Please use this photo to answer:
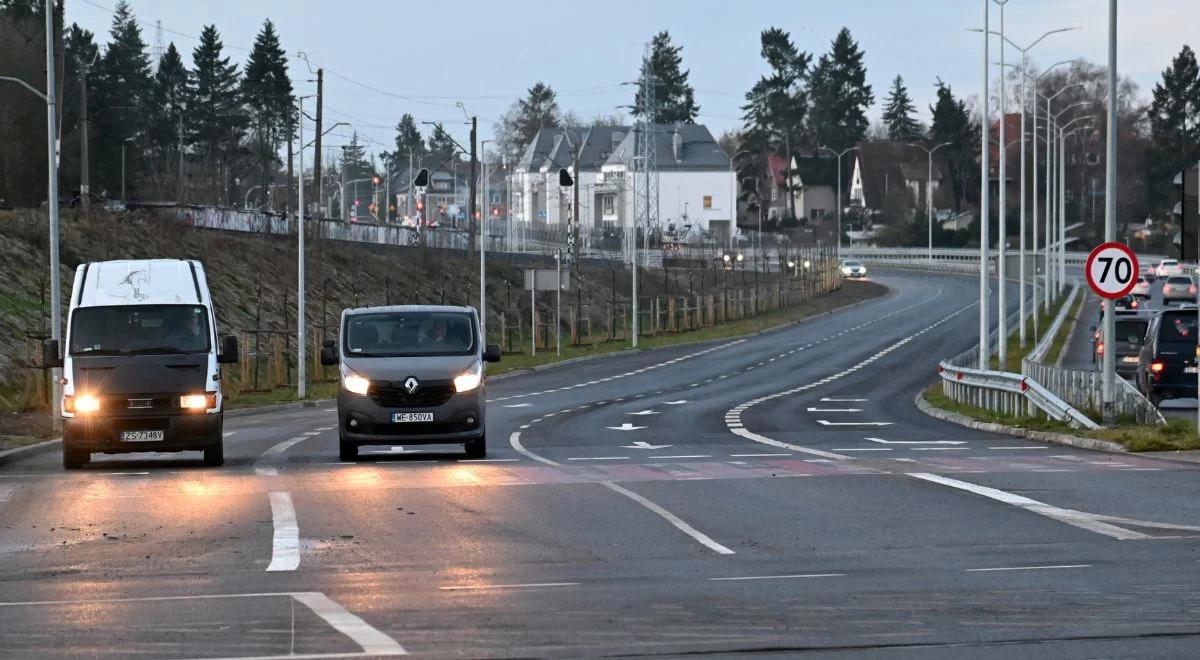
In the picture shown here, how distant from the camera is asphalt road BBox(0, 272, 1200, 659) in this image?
9516 mm

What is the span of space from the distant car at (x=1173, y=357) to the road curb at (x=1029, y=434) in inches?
149

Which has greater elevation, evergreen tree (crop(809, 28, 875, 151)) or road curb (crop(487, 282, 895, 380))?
evergreen tree (crop(809, 28, 875, 151))

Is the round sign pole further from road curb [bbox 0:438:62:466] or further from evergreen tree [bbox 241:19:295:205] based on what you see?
evergreen tree [bbox 241:19:295:205]

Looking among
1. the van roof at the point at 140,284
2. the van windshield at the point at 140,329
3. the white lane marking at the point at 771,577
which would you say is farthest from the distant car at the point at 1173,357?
the white lane marking at the point at 771,577

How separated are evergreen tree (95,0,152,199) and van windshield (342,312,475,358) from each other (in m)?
72.1

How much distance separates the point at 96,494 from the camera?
1880cm

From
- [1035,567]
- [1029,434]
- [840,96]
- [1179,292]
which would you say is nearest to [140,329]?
[1029,434]

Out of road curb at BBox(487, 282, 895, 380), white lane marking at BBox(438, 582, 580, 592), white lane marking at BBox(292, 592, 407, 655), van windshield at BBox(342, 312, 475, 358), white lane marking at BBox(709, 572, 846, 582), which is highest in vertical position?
van windshield at BBox(342, 312, 475, 358)

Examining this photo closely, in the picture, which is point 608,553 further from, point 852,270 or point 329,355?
point 852,270

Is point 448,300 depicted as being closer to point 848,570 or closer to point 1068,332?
point 1068,332

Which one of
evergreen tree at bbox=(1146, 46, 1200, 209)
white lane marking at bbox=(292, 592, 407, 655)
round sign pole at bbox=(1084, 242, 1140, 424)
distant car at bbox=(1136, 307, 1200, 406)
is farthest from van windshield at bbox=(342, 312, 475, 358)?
evergreen tree at bbox=(1146, 46, 1200, 209)

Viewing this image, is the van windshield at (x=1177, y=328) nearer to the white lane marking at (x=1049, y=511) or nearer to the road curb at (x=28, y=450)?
the white lane marking at (x=1049, y=511)

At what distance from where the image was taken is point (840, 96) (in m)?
176

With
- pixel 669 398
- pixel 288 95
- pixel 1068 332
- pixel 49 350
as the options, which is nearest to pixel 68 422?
pixel 49 350
